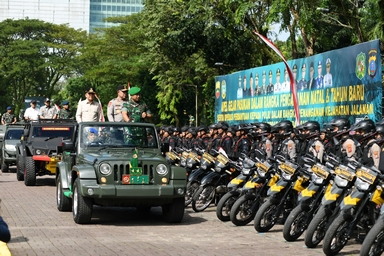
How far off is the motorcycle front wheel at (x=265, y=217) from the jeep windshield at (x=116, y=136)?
2.97m

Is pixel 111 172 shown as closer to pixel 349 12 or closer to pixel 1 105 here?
pixel 349 12

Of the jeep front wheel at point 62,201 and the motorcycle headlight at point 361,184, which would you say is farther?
the jeep front wheel at point 62,201

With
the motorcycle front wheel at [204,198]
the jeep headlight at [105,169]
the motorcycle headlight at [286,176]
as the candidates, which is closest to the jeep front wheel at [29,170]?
the motorcycle front wheel at [204,198]

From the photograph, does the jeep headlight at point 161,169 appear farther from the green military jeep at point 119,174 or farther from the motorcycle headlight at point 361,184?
the motorcycle headlight at point 361,184

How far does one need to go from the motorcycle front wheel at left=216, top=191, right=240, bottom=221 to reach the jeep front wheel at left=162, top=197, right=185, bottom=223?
0.60m

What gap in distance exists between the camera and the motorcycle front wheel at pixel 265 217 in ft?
39.2

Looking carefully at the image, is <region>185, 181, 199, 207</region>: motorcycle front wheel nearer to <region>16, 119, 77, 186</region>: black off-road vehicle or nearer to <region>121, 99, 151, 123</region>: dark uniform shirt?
<region>121, 99, 151, 123</region>: dark uniform shirt

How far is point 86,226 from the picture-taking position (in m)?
13.0

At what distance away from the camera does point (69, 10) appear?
161750mm

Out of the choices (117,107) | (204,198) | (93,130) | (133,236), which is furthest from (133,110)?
(133,236)

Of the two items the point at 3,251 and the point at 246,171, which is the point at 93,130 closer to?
the point at 246,171

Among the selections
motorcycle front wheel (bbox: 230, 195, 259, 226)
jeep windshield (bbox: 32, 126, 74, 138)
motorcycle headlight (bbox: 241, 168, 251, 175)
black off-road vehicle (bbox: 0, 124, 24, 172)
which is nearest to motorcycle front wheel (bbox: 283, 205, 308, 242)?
motorcycle front wheel (bbox: 230, 195, 259, 226)

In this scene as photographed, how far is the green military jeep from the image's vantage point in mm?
12781

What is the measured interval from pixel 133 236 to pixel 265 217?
6.51ft
